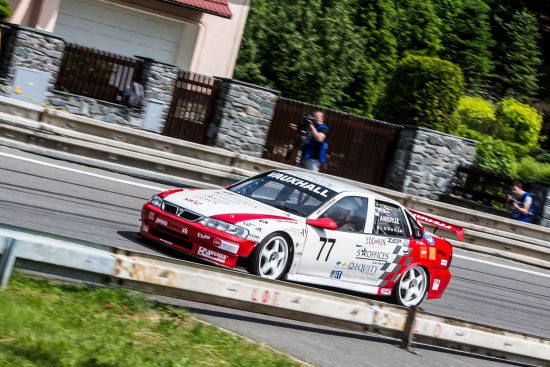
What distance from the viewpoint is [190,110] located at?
23234 mm

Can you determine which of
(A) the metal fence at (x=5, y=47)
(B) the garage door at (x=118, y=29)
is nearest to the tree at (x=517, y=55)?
(B) the garage door at (x=118, y=29)

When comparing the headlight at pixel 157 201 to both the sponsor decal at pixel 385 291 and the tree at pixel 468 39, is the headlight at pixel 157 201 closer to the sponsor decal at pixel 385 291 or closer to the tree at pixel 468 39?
the sponsor decal at pixel 385 291

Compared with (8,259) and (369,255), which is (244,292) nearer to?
(8,259)

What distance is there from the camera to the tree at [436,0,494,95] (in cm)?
4194

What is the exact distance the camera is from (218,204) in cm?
1158

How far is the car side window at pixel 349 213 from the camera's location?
1214 cm

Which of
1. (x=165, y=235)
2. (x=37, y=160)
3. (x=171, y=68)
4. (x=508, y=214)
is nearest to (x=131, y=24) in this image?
(x=171, y=68)

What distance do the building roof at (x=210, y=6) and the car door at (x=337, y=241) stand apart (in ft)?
55.8

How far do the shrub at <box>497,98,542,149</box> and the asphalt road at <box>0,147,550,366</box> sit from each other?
60.4 ft

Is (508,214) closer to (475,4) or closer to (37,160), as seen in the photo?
(37,160)

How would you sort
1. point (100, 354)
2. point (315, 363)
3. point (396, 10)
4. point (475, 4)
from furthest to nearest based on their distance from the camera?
1. point (475, 4)
2. point (396, 10)
3. point (315, 363)
4. point (100, 354)

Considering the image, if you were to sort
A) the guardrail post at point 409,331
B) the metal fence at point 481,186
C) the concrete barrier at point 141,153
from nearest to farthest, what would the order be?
the guardrail post at point 409,331 → the concrete barrier at point 141,153 → the metal fence at point 481,186

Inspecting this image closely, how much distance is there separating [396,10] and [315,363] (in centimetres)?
3024

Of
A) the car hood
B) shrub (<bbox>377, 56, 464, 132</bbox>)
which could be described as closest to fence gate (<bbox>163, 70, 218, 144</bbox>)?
shrub (<bbox>377, 56, 464, 132</bbox>)
